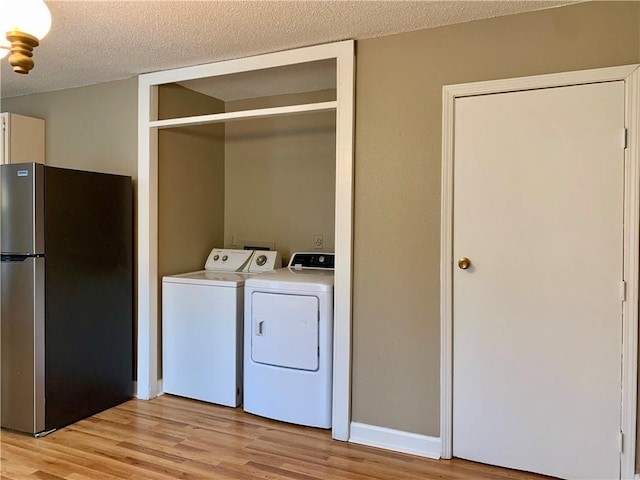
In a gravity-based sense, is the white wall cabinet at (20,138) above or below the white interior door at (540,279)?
above

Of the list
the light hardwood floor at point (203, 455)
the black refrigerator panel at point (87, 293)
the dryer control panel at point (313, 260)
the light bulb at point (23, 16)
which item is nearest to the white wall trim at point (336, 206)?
the black refrigerator panel at point (87, 293)

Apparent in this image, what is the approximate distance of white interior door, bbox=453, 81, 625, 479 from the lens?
2.04 m

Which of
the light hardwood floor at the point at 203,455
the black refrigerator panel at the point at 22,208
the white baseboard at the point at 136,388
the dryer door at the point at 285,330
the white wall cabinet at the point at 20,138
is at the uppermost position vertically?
the white wall cabinet at the point at 20,138

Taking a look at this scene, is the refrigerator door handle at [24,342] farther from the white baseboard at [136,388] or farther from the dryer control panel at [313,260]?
the dryer control panel at [313,260]

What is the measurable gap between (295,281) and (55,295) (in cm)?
146

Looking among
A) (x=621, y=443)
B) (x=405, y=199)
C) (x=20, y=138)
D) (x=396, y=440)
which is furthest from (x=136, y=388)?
(x=621, y=443)

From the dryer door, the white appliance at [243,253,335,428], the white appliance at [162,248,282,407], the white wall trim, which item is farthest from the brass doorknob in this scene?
the white appliance at [162,248,282,407]

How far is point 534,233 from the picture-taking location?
2162 mm

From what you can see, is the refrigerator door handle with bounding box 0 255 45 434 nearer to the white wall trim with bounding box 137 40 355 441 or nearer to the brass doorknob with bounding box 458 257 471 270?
the white wall trim with bounding box 137 40 355 441

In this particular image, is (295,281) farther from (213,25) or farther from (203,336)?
(213,25)

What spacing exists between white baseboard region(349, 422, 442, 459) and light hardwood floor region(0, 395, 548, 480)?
0.15 feet

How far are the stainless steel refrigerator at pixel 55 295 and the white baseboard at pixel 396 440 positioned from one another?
1.76m

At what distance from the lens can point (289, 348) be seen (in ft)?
8.82

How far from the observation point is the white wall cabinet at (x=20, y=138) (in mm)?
3408
